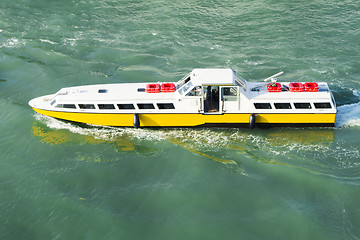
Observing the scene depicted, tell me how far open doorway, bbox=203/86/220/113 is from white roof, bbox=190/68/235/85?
4.18 feet

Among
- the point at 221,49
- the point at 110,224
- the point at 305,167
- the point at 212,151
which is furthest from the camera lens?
the point at 221,49

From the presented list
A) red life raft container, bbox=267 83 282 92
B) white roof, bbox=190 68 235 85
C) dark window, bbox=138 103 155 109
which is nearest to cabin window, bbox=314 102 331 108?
red life raft container, bbox=267 83 282 92

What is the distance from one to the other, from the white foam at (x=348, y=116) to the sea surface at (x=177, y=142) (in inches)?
4.3

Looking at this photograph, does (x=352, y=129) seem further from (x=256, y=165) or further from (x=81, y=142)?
(x=81, y=142)

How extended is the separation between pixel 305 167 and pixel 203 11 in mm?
24100

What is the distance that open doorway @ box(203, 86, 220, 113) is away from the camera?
82.4 feet

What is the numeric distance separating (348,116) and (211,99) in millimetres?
9501

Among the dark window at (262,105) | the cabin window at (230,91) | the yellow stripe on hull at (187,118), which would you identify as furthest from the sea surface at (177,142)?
the cabin window at (230,91)

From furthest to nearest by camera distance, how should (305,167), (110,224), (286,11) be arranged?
1. (286,11)
2. (305,167)
3. (110,224)

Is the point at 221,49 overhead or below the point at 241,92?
overhead

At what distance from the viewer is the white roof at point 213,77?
2358 cm

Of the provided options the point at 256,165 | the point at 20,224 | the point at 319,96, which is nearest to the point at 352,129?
the point at 319,96

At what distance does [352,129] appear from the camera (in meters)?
24.9

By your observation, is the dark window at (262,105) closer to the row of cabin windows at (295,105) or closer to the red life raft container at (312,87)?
the row of cabin windows at (295,105)
